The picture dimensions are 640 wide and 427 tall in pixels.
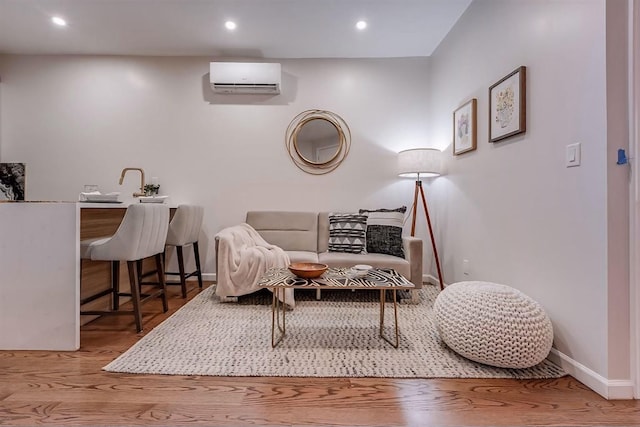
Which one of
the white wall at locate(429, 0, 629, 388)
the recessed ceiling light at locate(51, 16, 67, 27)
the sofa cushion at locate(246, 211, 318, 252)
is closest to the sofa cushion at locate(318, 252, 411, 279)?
the sofa cushion at locate(246, 211, 318, 252)

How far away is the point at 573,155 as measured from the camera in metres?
1.56

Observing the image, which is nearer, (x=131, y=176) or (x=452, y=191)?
(x=452, y=191)

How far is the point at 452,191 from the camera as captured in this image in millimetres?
3031

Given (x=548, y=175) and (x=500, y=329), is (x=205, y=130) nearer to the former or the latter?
(x=548, y=175)

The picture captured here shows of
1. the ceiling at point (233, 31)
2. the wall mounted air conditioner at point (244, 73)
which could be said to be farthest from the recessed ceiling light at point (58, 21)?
the wall mounted air conditioner at point (244, 73)

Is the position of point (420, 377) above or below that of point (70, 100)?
below

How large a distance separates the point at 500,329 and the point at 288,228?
229cm

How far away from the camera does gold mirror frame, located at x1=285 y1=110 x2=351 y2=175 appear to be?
11.8 feet

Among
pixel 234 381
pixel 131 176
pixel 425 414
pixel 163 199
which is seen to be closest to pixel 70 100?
pixel 131 176

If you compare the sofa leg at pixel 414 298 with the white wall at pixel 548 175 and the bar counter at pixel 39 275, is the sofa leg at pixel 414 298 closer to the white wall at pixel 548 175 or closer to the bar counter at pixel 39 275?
the white wall at pixel 548 175

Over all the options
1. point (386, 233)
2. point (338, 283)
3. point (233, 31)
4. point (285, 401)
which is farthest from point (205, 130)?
point (285, 401)

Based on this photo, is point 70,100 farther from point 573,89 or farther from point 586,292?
point 586,292

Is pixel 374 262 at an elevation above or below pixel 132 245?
below

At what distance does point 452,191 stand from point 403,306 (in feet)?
4.28
